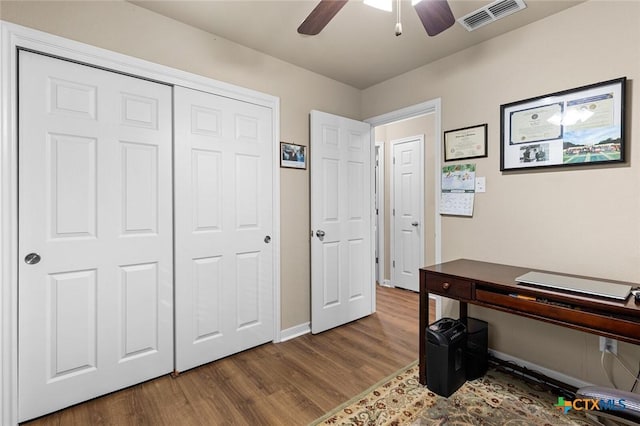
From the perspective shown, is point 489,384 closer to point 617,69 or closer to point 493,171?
point 493,171

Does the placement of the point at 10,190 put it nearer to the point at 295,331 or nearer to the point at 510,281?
the point at 295,331

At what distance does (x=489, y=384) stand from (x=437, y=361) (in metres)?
0.50

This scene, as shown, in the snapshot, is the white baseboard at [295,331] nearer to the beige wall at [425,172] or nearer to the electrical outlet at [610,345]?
the beige wall at [425,172]

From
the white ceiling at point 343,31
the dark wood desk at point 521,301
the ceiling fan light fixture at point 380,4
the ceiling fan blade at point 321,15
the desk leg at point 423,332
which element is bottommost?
the desk leg at point 423,332

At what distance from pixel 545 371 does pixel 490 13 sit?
246 cm

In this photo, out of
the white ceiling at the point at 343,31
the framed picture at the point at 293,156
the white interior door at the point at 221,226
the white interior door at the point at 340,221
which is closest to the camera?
the white ceiling at the point at 343,31

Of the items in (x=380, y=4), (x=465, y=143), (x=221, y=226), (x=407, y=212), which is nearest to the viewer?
(x=380, y=4)

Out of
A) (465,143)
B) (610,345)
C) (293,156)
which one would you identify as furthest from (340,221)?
(610,345)

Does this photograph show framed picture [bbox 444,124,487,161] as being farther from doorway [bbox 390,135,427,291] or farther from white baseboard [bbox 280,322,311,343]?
white baseboard [bbox 280,322,311,343]

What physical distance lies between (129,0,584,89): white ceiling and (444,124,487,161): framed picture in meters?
0.69

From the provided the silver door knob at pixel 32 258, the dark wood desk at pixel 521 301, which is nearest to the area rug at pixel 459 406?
the dark wood desk at pixel 521 301

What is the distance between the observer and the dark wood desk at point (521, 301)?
4.55 ft

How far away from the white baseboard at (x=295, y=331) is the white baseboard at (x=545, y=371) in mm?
1560

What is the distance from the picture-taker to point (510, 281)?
1801mm
